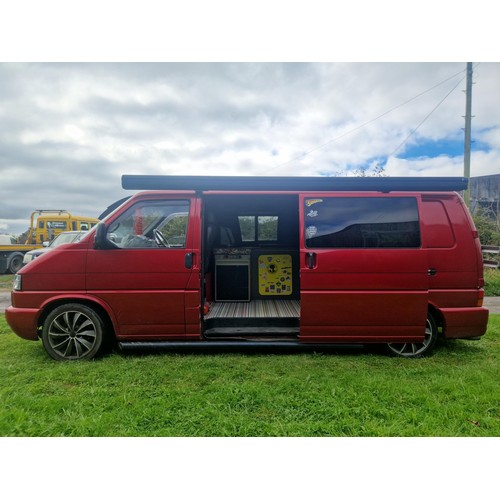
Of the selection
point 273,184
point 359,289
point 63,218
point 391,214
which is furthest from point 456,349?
point 63,218

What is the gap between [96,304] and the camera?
379 centimetres

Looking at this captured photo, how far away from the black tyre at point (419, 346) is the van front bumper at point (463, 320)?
14 centimetres

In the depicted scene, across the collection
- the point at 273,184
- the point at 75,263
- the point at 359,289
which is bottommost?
the point at 359,289

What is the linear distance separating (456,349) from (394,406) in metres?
2.17

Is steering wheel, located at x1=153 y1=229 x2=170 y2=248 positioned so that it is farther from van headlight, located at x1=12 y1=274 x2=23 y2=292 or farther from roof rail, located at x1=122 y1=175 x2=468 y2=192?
van headlight, located at x1=12 y1=274 x2=23 y2=292

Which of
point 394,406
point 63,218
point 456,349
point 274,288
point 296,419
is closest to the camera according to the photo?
point 296,419

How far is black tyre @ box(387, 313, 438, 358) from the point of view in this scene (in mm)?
3924

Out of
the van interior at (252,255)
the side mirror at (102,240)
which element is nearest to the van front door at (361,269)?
the van interior at (252,255)

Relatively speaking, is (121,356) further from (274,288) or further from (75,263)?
(274,288)

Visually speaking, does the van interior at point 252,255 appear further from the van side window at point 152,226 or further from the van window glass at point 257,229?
the van side window at point 152,226

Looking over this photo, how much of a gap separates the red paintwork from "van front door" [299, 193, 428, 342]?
0.5 inches

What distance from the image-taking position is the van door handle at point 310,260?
3734mm

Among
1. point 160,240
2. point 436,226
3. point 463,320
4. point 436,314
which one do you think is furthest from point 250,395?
point 436,226

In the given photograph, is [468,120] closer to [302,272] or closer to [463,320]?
[463,320]
